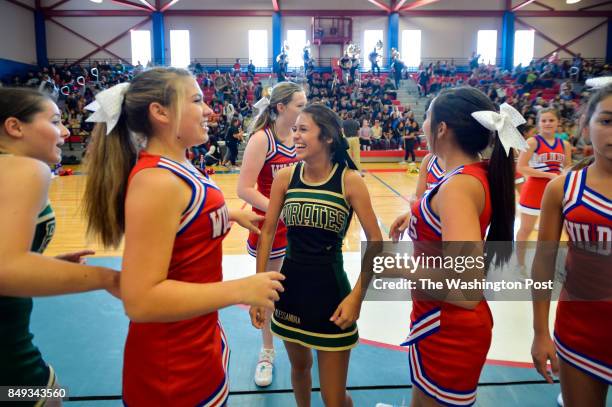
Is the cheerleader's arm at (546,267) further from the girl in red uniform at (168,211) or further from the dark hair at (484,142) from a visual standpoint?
the girl in red uniform at (168,211)

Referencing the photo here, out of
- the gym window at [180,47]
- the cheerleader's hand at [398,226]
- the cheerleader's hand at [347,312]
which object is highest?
the gym window at [180,47]

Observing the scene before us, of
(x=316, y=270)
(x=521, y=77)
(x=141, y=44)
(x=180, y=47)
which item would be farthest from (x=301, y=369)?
(x=141, y=44)

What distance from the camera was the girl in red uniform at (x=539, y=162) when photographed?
4594 mm

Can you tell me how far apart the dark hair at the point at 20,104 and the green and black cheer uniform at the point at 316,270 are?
112cm

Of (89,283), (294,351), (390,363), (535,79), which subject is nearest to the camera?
(89,283)

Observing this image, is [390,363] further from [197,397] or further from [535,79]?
[535,79]

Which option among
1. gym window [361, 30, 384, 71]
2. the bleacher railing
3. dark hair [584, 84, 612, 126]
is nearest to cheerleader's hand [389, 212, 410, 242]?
dark hair [584, 84, 612, 126]

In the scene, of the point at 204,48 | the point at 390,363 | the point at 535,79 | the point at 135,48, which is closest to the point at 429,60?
the point at 535,79

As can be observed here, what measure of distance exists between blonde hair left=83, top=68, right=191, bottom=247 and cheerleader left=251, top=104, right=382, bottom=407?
82cm

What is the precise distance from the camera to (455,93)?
1.79 meters

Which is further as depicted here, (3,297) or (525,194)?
(525,194)

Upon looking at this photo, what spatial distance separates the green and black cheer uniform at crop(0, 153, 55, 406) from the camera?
1.37m

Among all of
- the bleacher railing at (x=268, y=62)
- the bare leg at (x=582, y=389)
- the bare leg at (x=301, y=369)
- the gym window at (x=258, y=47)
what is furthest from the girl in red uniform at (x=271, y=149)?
the gym window at (x=258, y=47)

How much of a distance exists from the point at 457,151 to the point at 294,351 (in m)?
1.21
